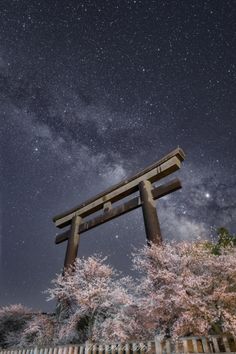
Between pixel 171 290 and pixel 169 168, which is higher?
pixel 169 168

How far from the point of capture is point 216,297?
5375 millimetres

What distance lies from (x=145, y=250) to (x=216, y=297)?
2376mm

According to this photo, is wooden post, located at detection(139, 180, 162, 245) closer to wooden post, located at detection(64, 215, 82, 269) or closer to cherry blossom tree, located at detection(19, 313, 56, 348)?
wooden post, located at detection(64, 215, 82, 269)

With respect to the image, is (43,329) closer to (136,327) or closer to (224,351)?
(136,327)

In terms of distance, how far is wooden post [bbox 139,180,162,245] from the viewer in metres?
7.95

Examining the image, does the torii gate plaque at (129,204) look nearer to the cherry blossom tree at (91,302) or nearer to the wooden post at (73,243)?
the wooden post at (73,243)

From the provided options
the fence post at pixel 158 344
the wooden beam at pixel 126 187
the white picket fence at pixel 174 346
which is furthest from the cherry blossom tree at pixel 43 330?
the wooden beam at pixel 126 187

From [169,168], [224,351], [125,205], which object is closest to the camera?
[224,351]

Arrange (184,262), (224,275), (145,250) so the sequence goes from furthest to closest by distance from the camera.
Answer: (145,250) → (184,262) → (224,275)

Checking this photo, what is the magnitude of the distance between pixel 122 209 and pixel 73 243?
2.76 m

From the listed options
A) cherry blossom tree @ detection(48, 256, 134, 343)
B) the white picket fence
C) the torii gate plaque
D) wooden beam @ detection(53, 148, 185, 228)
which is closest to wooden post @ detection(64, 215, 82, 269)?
the torii gate plaque

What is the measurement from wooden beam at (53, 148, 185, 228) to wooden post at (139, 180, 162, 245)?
1.25ft

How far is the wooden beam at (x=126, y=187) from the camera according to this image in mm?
9430

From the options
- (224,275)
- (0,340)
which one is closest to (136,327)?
(224,275)
